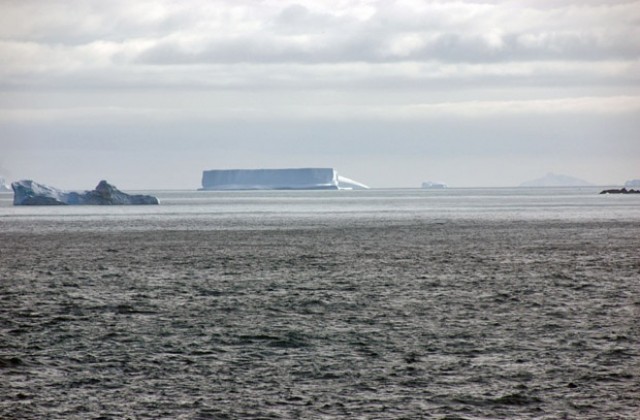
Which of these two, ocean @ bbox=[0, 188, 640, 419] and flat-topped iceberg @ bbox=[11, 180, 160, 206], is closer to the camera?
ocean @ bbox=[0, 188, 640, 419]

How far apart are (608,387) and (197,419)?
4780 mm

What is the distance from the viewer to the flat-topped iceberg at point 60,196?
106125 mm

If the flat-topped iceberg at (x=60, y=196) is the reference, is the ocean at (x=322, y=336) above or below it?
below

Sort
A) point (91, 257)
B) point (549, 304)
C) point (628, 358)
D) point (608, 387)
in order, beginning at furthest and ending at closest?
point (91, 257), point (549, 304), point (628, 358), point (608, 387)

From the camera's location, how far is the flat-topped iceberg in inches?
4178

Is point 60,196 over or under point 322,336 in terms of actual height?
over

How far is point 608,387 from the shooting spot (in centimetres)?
1224

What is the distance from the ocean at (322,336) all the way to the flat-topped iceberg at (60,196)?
7493 cm

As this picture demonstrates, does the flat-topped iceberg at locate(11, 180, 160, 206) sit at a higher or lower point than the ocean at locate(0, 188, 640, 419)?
higher

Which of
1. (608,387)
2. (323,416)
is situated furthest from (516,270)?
(323,416)

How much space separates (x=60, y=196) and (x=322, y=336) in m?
98.3

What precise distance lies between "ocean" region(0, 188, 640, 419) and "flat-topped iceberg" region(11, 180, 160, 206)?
2950 inches

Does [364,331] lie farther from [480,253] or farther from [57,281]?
[480,253]

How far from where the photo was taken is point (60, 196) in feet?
363
